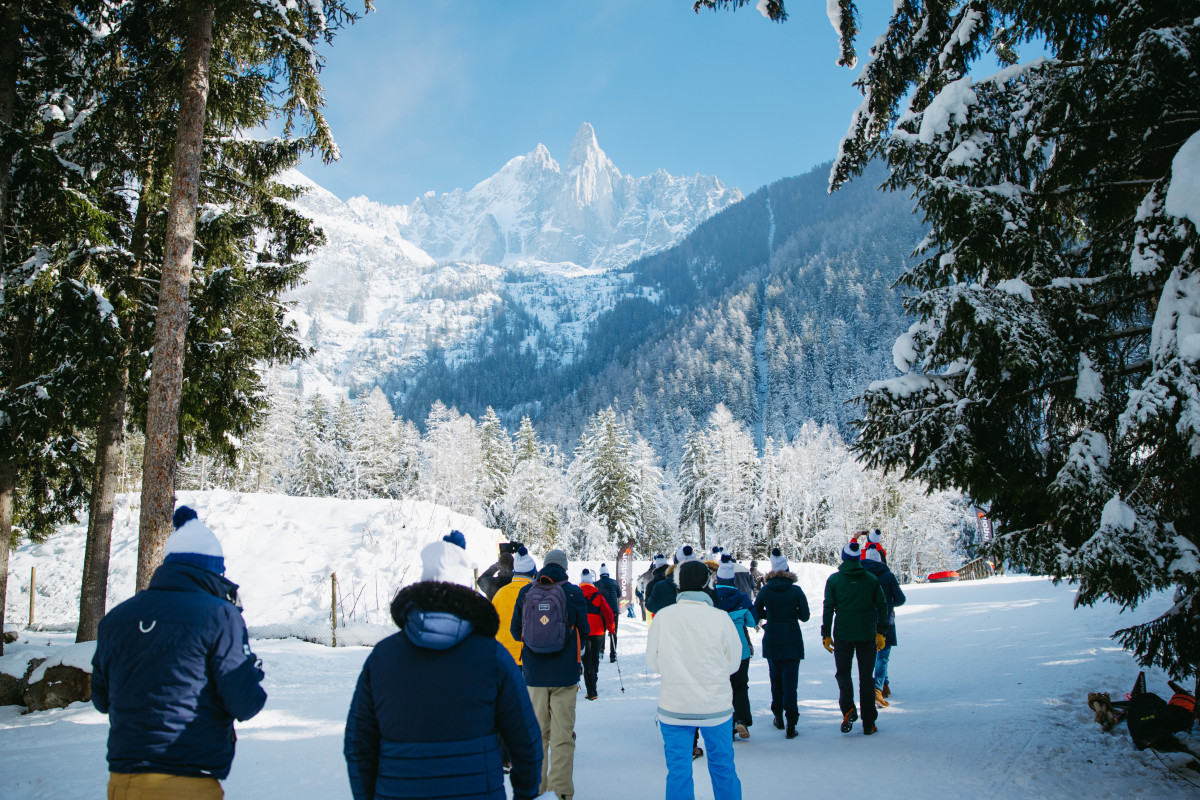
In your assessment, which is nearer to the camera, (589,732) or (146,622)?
(146,622)

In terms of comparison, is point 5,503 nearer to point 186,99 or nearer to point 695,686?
point 186,99

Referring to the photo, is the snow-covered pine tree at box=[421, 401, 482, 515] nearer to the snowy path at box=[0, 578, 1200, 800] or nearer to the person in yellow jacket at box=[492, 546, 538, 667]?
the snowy path at box=[0, 578, 1200, 800]

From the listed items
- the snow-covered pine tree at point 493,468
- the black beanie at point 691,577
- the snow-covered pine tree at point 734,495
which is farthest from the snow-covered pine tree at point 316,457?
the black beanie at point 691,577

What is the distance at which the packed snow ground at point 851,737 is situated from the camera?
4.89m

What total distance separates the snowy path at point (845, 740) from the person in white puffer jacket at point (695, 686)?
3.37ft

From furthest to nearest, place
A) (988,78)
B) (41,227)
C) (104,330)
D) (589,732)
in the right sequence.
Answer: (41,227)
(104,330)
(589,732)
(988,78)

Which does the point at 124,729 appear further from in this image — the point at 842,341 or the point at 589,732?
the point at 842,341

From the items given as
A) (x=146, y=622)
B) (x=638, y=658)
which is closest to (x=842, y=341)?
(x=638, y=658)

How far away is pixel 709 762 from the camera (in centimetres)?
406

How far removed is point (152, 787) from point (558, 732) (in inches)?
113

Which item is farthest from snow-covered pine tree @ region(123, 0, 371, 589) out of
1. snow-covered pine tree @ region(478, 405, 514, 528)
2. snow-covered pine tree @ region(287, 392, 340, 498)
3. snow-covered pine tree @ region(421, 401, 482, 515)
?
snow-covered pine tree @ region(287, 392, 340, 498)

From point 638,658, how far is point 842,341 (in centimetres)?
13167

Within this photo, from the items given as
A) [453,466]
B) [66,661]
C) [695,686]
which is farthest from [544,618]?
[453,466]

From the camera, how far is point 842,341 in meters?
133
